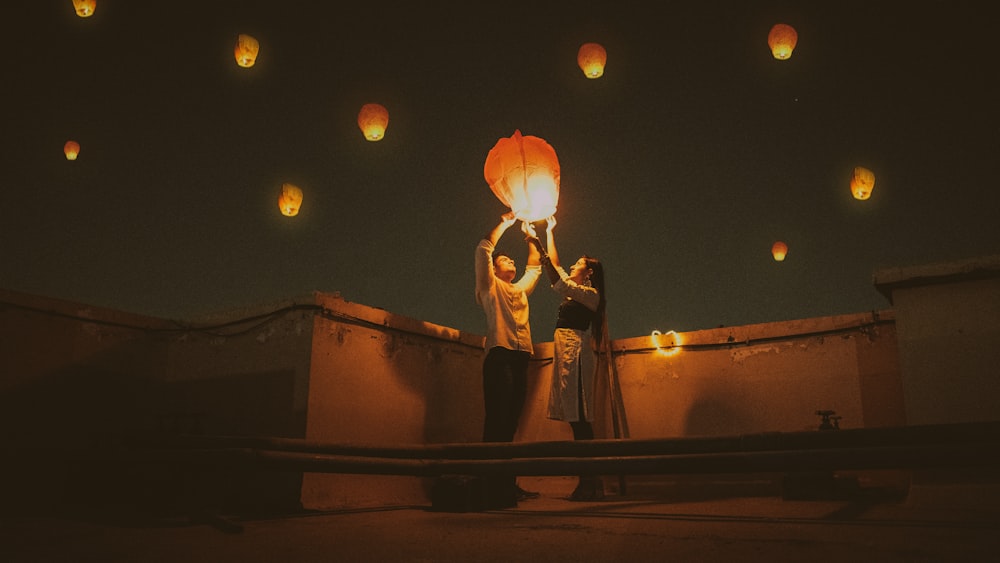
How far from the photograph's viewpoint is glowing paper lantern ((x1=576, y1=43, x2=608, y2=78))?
385 inches

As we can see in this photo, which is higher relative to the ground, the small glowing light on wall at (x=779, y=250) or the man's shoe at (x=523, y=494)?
the small glowing light on wall at (x=779, y=250)

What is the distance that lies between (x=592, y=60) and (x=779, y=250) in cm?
783

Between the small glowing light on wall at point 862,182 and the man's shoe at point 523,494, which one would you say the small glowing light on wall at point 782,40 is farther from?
the man's shoe at point 523,494

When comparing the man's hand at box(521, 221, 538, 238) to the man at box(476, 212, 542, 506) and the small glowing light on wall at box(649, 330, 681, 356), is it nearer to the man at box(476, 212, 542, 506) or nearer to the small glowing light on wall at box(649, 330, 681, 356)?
the man at box(476, 212, 542, 506)

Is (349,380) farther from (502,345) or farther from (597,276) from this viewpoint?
(597,276)

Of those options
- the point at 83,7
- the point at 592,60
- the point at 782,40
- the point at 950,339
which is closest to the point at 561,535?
the point at 950,339

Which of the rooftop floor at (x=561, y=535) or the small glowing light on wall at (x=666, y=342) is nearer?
the rooftop floor at (x=561, y=535)

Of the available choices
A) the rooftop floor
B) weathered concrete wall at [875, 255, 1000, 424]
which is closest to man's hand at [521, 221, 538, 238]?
the rooftop floor

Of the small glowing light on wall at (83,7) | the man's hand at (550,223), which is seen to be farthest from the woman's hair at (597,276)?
the small glowing light on wall at (83,7)

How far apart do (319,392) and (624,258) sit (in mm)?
12319

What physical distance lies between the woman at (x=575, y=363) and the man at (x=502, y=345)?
252 millimetres

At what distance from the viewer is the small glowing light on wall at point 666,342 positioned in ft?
18.6

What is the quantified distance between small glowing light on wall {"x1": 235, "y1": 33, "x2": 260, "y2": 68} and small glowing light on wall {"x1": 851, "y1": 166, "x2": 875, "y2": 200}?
965cm

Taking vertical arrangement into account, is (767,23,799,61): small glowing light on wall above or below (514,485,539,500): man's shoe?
above
